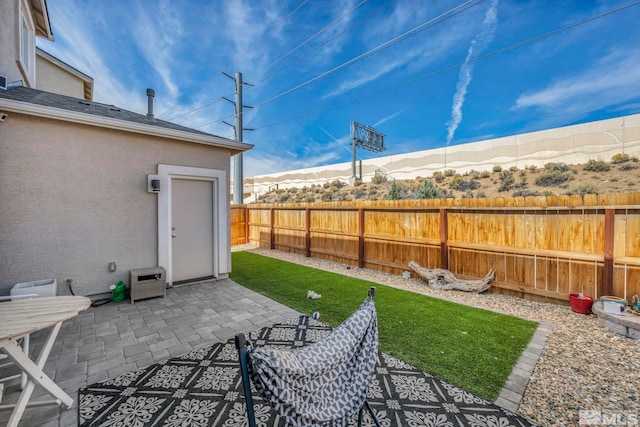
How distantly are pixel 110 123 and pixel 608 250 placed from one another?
895 cm

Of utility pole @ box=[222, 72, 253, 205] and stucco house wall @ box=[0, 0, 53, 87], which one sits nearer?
stucco house wall @ box=[0, 0, 53, 87]

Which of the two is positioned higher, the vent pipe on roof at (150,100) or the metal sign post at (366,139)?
the metal sign post at (366,139)

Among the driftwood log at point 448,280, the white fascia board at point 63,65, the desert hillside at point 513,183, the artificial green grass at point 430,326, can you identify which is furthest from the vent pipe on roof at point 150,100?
the desert hillside at point 513,183

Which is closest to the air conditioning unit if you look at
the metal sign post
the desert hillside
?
the desert hillside

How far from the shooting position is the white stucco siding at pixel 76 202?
425 cm

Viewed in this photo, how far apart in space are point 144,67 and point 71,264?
1144 centimetres

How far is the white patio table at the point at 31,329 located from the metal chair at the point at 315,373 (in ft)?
5.99

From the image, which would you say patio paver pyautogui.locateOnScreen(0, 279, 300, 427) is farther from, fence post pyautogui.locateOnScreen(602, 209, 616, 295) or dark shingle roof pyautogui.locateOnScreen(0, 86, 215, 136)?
fence post pyautogui.locateOnScreen(602, 209, 616, 295)

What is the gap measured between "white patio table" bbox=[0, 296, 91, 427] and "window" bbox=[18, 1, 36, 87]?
764cm

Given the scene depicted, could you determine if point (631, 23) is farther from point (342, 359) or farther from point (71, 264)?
point (71, 264)

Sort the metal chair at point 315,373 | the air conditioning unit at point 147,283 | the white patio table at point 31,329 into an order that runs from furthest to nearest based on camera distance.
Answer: the air conditioning unit at point 147,283 → the white patio table at point 31,329 → the metal chair at point 315,373

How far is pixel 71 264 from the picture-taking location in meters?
4.69

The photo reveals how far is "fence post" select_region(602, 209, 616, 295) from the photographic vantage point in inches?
170

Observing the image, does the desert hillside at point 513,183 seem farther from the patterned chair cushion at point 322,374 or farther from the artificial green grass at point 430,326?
the patterned chair cushion at point 322,374
